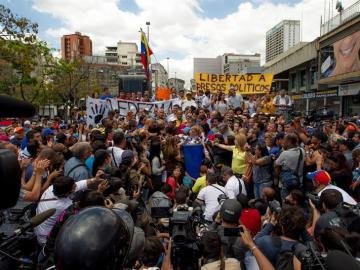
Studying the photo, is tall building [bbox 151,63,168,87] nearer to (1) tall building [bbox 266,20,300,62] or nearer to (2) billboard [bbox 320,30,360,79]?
(1) tall building [bbox 266,20,300,62]

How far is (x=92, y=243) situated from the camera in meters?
1.40

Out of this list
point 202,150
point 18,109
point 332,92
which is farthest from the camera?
point 332,92

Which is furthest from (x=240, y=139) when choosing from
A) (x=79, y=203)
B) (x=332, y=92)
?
(x=332, y=92)

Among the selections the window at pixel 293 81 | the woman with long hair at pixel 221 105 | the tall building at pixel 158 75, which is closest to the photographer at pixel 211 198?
the woman with long hair at pixel 221 105

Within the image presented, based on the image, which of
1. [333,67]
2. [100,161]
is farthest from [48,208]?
[333,67]

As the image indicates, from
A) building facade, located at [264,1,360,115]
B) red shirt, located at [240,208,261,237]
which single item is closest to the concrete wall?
building facade, located at [264,1,360,115]

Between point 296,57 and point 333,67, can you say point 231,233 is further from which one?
point 296,57

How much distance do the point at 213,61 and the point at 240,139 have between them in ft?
178

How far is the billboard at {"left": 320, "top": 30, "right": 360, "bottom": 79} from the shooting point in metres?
19.1

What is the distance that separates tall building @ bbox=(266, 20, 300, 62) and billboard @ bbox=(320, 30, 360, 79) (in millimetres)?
40322

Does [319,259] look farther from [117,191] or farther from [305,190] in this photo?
[305,190]

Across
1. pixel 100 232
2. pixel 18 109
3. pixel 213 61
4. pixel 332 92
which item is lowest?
pixel 100 232

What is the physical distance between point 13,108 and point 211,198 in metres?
4.32

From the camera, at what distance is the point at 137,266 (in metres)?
3.05
